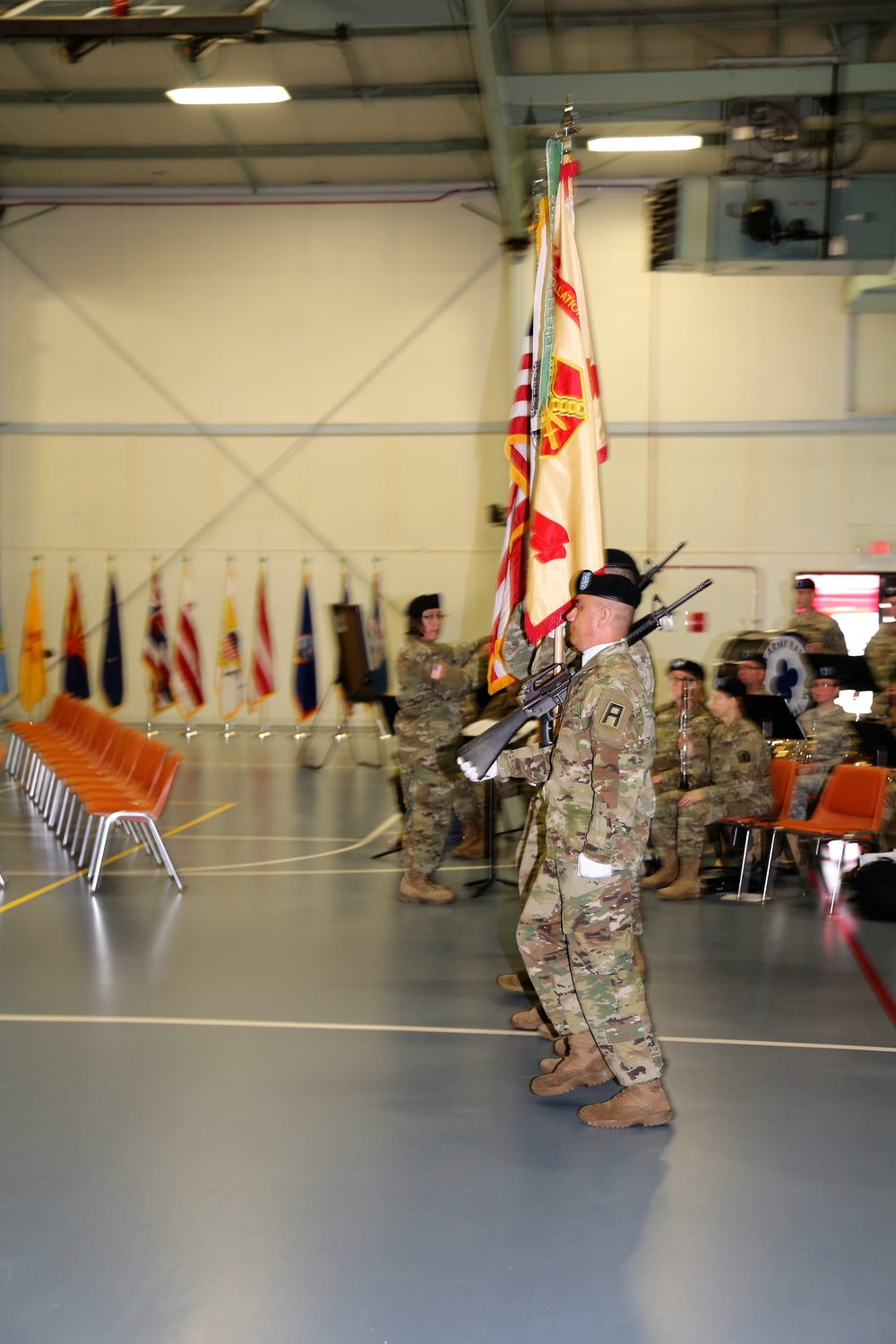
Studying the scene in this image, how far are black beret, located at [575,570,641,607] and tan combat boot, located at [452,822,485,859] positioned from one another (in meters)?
5.14

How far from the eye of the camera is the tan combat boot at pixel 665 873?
7.99m

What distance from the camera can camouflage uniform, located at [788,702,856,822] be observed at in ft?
27.5

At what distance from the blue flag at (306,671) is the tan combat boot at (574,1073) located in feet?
43.2

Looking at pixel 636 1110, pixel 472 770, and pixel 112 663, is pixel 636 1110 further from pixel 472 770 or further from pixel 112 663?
pixel 112 663

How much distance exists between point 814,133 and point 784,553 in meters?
6.61

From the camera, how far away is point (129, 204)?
59.9 feet

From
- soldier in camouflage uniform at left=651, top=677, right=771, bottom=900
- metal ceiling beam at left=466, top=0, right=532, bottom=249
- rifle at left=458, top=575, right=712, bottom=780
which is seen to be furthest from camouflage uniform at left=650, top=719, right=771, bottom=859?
metal ceiling beam at left=466, top=0, right=532, bottom=249

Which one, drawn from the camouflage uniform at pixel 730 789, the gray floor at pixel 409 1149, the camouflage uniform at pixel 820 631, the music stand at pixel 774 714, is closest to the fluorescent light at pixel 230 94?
the camouflage uniform at pixel 820 631

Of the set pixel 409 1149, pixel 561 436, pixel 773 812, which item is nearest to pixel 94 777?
pixel 773 812

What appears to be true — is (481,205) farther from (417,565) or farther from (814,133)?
(814,133)

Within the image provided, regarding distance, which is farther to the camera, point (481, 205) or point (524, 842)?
point (481, 205)

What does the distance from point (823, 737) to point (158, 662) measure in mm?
11448

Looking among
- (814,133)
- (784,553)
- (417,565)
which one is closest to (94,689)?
(417,565)

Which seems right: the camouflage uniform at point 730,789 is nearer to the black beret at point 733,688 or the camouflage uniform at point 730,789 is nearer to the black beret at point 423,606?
the black beret at point 733,688
